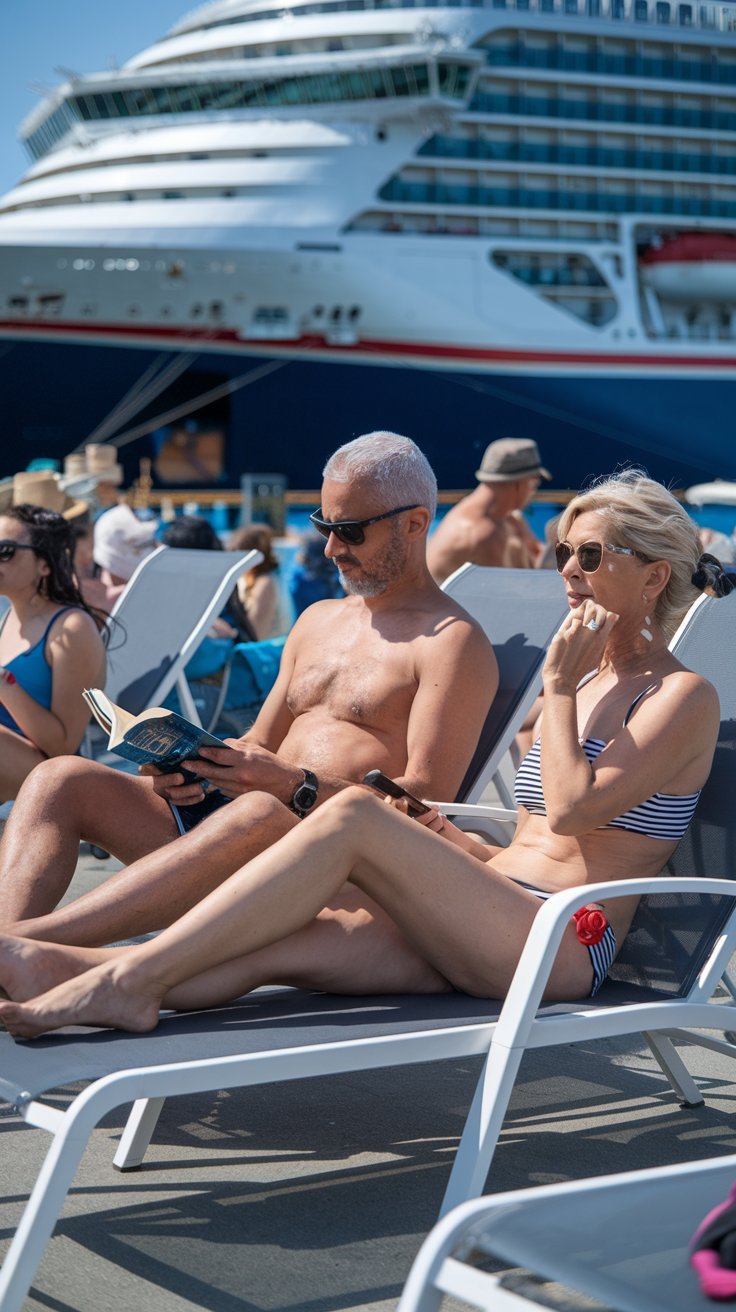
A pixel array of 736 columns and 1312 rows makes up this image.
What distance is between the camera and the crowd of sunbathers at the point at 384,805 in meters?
2.29

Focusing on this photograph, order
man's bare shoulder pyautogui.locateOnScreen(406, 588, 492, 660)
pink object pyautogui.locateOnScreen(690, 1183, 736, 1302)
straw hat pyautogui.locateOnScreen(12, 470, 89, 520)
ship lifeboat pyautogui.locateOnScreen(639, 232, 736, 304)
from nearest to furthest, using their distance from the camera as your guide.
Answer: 1. pink object pyautogui.locateOnScreen(690, 1183, 736, 1302)
2. man's bare shoulder pyautogui.locateOnScreen(406, 588, 492, 660)
3. straw hat pyautogui.locateOnScreen(12, 470, 89, 520)
4. ship lifeboat pyautogui.locateOnScreen(639, 232, 736, 304)

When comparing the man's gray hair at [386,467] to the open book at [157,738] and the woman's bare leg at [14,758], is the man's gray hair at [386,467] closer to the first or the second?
the open book at [157,738]

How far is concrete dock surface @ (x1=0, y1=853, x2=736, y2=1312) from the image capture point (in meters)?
2.08

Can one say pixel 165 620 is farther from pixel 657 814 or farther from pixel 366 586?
pixel 657 814

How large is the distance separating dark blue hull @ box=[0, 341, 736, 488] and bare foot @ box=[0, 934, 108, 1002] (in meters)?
25.5

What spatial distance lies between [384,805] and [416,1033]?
0.36 metres

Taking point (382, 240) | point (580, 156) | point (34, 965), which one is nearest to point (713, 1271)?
point (34, 965)

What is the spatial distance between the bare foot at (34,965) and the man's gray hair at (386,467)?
1.15 m

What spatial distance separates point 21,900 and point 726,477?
2870 cm

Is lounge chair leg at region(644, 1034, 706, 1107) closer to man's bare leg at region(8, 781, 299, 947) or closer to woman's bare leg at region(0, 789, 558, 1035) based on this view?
woman's bare leg at region(0, 789, 558, 1035)

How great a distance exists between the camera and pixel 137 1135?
2.47 m

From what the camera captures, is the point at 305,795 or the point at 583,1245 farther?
the point at 305,795

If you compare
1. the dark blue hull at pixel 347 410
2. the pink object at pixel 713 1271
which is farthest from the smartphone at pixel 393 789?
the dark blue hull at pixel 347 410

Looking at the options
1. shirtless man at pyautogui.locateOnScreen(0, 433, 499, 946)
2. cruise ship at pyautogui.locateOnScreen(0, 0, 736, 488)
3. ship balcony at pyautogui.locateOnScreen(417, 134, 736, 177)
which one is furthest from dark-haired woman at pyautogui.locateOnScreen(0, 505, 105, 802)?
ship balcony at pyautogui.locateOnScreen(417, 134, 736, 177)
